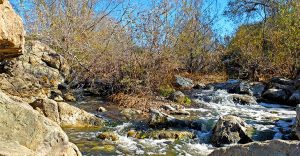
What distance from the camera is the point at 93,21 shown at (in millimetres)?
18672

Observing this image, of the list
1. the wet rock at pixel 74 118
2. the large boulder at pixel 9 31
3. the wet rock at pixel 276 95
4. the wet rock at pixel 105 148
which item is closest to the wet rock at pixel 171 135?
the wet rock at pixel 105 148

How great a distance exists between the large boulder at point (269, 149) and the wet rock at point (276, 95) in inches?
500

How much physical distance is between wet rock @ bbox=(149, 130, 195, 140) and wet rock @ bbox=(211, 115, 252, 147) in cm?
62

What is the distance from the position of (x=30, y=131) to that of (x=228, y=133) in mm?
5196

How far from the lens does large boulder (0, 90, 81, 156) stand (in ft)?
14.6

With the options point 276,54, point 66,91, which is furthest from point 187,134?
point 276,54

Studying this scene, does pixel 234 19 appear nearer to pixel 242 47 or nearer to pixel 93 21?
pixel 242 47

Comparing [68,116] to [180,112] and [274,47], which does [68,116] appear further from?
[274,47]

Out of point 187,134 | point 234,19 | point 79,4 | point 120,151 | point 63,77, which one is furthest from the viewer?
point 234,19

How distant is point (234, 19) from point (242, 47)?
4.29 m

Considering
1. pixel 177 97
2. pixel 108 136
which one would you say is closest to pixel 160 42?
pixel 177 97

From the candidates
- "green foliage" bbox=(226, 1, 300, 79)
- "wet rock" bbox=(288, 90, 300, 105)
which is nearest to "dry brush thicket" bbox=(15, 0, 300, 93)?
"green foliage" bbox=(226, 1, 300, 79)

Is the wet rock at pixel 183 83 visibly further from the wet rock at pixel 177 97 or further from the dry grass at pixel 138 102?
the dry grass at pixel 138 102

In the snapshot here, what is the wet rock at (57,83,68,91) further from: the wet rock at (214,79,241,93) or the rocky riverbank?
the wet rock at (214,79,241,93)
